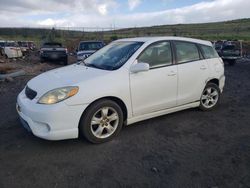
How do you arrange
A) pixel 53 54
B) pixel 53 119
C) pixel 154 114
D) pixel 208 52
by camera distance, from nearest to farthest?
1. pixel 53 119
2. pixel 154 114
3. pixel 208 52
4. pixel 53 54

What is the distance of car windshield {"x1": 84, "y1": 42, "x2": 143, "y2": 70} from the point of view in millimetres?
4230

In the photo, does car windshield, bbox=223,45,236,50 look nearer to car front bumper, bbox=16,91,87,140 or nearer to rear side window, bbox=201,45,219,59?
rear side window, bbox=201,45,219,59

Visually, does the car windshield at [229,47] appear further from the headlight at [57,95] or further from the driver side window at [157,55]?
the headlight at [57,95]

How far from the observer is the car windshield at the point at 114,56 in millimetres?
4230

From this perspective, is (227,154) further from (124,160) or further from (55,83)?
(55,83)

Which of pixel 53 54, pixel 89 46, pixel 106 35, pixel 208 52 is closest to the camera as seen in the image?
pixel 208 52

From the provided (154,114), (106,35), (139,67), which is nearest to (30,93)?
(139,67)

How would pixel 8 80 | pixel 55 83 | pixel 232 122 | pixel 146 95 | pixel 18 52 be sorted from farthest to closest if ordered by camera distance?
pixel 18 52
pixel 8 80
pixel 232 122
pixel 146 95
pixel 55 83

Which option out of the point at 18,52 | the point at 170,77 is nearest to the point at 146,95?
the point at 170,77

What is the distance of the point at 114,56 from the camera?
4.50 m

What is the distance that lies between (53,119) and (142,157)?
1338mm

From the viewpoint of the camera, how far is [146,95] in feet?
13.9

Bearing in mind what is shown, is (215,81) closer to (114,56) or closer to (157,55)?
(157,55)

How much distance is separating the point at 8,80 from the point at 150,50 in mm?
6835
